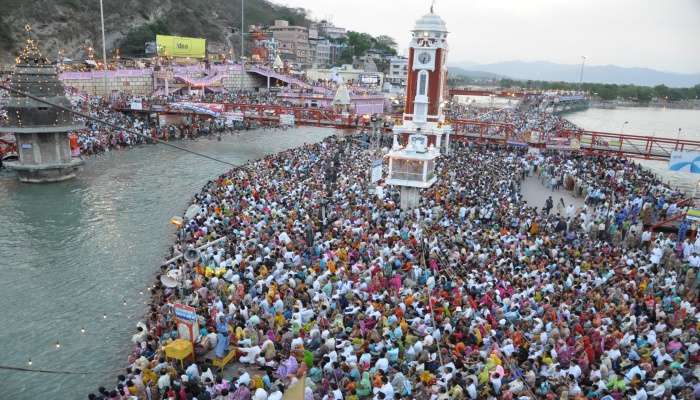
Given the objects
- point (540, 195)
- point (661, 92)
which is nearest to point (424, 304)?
point (540, 195)

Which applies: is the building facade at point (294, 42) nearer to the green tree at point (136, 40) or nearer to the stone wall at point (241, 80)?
the stone wall at point (241, 80)

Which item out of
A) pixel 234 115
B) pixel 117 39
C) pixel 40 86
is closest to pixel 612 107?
pixel 117 39

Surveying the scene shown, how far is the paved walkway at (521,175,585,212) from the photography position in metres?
21.8

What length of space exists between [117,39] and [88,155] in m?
44.5

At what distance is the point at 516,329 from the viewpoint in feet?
33.3

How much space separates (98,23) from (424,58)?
51.2 m

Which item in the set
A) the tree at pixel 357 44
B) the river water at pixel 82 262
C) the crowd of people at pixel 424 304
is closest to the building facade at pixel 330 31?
the tree at pixel 357 44

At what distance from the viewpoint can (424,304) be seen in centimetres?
1075

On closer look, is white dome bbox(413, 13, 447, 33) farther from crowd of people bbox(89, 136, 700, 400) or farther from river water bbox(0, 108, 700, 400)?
river water bbox(0, 108, 700, 400)

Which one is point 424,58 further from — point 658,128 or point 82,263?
point 658,128

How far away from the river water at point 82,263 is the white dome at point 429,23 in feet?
43.3

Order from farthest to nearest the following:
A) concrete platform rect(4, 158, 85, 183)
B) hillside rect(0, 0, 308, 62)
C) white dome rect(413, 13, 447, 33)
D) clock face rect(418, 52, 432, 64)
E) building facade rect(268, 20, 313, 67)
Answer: building facade rect(268, 20, 313, 67) < hillside rect(0, 0, 308, 62) < clock face rect(418, 52, 432, 64) < white dome rect(413, 13, 447, 33) < concrete platform rect(4, 158, 85, 183)

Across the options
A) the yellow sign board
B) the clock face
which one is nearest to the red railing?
the clock face

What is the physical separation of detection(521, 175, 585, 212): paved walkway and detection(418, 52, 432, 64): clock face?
845 centimetres
